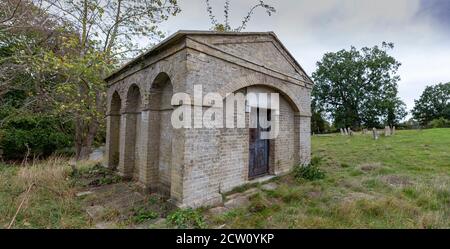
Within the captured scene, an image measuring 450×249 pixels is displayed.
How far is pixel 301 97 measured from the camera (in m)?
8.90

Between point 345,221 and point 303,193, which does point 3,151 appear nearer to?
point 303,193

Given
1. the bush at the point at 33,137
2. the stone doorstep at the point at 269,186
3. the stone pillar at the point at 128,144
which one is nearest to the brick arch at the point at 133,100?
the stone pillar at the point at 128,144

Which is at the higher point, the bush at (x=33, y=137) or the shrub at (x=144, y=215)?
the bush at (x=33, y=137)

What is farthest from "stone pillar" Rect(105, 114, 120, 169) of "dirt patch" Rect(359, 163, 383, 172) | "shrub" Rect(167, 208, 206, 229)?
"dirt patch" Rect(359, 163, 383, 172)

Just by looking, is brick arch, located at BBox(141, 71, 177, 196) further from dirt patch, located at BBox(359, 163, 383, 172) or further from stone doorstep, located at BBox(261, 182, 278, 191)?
dirt patch, located at BBox(359, 163, 383, 172)

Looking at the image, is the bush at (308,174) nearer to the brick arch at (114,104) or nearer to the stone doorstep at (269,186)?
the stone doorstep at (269,186)

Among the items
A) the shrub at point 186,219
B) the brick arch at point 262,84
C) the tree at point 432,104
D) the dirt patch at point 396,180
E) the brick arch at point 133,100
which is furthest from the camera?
the tree at point 432,104

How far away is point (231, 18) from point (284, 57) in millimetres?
6073

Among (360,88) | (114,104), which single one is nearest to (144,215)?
(114,104)

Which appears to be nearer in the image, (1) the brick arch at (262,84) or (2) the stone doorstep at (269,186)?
(1) the brick arch at (262,84)

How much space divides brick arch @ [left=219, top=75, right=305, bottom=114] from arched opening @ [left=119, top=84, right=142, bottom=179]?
3583mm

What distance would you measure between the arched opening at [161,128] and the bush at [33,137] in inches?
394

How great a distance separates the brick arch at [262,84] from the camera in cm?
583
